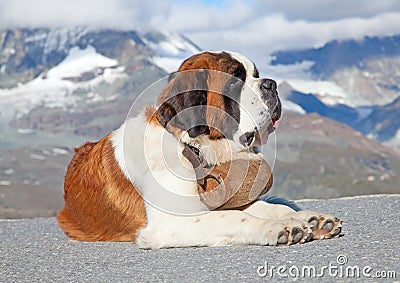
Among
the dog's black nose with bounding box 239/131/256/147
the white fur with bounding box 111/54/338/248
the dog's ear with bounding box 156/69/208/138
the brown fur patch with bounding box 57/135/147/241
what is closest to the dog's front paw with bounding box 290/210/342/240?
the white fur with bounding box 111/54/338/248

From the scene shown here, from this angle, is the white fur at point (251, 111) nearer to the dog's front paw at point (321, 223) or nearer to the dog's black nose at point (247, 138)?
the dog's black nose at point (247, 138)

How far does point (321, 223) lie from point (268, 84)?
207 centimetres

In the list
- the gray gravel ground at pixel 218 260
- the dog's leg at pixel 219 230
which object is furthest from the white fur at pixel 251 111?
the gray gravel ground at pixel 218 260

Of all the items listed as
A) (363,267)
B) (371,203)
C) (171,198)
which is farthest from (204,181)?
(371,203)

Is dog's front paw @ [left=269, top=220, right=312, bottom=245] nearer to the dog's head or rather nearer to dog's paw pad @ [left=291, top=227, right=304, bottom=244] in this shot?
dog's paw pad @ [left=291, top=227, right=304, bottom=244]

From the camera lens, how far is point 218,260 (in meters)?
7.68

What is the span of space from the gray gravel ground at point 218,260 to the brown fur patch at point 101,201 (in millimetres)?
219

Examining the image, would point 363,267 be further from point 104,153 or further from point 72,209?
point 72,209

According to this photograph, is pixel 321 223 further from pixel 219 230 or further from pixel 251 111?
pixel 251 111

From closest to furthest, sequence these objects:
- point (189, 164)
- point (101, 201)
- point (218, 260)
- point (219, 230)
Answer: point (218, 260) → point (219, 230) → point (189, 164) → point (101, 201)

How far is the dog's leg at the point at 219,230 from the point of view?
8.10m

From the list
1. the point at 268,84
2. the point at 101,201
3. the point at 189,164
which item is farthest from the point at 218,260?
the point at 268,84

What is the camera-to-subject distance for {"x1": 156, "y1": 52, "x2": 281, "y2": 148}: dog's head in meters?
Result: 8.52

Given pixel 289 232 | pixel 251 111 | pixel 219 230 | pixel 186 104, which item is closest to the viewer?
pixel 289 232
